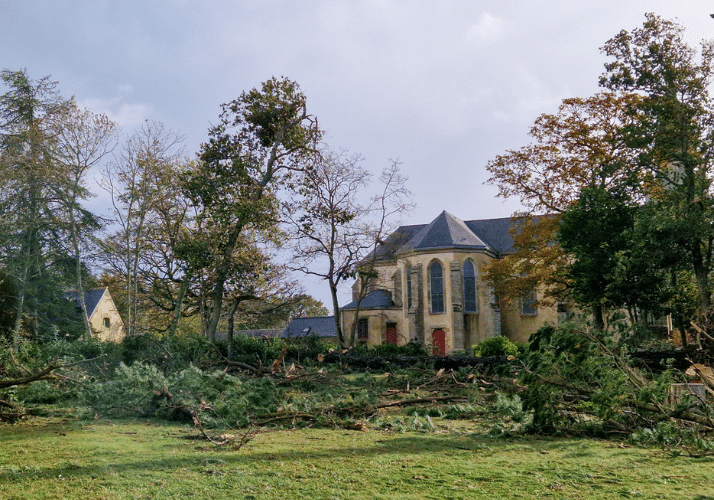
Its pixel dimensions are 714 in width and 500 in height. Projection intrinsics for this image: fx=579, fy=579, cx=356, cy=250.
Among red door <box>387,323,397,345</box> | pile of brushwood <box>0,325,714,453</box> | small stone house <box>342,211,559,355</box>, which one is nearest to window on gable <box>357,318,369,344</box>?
red door <box>387,323,397,345</box>

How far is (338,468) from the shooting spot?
4820 millimetres

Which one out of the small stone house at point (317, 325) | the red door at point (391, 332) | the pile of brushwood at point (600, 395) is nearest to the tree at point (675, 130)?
the pile of brushwood at point (600, 395)

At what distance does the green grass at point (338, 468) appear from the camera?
4.07 meters

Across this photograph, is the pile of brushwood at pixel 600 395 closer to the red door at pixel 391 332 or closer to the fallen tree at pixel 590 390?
the fallen tree at pixel 590 390

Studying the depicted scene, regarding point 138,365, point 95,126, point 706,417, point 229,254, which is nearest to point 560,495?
point 706,417

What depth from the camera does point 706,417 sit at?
240 inches

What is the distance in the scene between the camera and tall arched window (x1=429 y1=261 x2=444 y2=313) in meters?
41.5

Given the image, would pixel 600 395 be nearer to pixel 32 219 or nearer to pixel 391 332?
pixel 32 219

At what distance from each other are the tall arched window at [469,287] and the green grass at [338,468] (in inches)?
1418

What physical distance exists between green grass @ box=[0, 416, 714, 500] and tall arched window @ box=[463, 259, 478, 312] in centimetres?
3602

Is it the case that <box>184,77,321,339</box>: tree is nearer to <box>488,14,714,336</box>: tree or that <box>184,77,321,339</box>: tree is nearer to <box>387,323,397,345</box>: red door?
<box>488,14,714,336</box>: tree

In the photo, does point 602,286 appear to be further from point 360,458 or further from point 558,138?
point 360,458

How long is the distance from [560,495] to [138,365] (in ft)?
24.7

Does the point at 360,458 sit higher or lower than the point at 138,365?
lower
